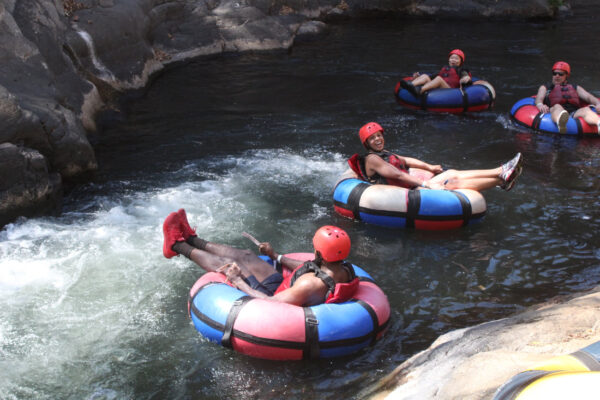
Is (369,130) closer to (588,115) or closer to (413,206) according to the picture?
(413,206)

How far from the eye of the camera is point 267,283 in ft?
17.6

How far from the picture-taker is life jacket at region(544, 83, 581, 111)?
32.6ft

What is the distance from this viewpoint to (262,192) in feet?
26.2

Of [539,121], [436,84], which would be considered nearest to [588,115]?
[539,121]

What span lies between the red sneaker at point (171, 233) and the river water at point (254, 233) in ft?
1.26

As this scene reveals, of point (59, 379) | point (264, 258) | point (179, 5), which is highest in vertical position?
point (179, 5)

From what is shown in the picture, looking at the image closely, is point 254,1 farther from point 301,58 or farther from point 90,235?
point 90,235

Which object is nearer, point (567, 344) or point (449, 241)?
point (567, 344)

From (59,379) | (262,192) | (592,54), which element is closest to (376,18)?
(592,54)

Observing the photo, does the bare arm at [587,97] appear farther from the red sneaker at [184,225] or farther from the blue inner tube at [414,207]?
the red sneaker at [184,225]

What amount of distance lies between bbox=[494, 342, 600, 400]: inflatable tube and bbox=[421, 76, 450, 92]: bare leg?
29.2 feet

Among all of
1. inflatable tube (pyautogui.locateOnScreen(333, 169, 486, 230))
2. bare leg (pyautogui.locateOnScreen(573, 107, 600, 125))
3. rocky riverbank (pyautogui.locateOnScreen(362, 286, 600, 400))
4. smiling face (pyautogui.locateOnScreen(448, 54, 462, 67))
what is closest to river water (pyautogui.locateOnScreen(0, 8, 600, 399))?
inflatable tube (pyautogui.locateOnScreen(333, 169, 486, 230))

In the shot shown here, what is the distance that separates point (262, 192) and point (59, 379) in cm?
384

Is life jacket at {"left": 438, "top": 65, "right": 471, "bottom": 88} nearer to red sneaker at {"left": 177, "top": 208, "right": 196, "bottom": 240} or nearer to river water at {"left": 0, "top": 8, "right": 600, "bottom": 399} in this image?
river water at {"left": 0, "top": 8, "right": 600, "bottom": 399}
